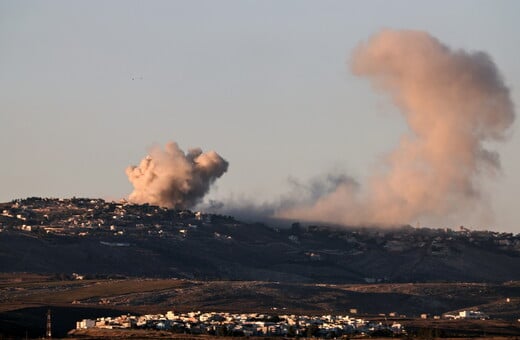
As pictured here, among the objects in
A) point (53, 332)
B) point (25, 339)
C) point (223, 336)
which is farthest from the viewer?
point (53, 332)

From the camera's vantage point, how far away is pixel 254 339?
174500 mm

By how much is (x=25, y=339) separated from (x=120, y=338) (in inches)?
425

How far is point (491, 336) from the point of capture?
618 ft

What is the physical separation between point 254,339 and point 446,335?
88.3 ft

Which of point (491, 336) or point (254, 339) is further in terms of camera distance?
point (491, 336)

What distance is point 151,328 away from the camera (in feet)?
630

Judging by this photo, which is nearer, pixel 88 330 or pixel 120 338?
pixel 120 338

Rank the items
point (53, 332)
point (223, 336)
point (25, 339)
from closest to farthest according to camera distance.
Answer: point (25, 339) < point (223, 336) < point (53, 332)

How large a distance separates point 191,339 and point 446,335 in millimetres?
35155

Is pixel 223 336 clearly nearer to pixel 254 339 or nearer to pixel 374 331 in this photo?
pixel 254 339

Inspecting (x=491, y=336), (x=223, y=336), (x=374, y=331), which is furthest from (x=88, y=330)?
(x=491, y=336)

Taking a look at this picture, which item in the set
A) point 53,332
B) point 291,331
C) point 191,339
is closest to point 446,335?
point 291,331

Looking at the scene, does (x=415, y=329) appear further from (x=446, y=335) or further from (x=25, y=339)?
(x=25, y=339)

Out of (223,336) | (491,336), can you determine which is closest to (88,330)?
(223,336)
